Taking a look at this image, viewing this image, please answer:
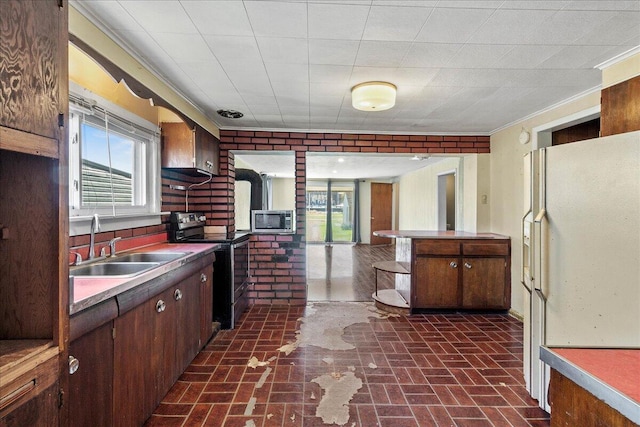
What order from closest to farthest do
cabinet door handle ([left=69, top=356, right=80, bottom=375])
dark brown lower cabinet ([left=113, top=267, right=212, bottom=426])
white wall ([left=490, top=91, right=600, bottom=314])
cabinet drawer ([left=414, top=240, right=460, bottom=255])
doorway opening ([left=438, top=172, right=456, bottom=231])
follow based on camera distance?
1. cabinet door handle ([left=69, top=356, right=80, bottom=375])
2. dark brown lower cabinet ([left=113, top=267, right=212, bottom=426])
3. white wall ([left=490, top=91, right=600, bottom=314])
4. cabinet drawer ([left=414, top=240, right=460, bottom=255])
5. doorway opening ([left=438, top=172, right=456, bottom=231])

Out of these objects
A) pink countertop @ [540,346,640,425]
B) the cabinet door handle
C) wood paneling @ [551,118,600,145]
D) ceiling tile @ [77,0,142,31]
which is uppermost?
ceiling tile @ [77,0,142,31]

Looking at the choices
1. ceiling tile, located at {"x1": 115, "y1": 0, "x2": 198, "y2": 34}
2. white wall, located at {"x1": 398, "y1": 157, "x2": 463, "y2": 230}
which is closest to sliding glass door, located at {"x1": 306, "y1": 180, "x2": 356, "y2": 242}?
white wall, located at {"x1": 398, "y1": 157, "x2": 463, "y2": 230}

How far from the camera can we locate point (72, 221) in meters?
1.85

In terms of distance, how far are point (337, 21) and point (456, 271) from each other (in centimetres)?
298

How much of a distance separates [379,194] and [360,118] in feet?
22.0

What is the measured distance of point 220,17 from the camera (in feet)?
5.43

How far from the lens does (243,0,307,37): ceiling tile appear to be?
5.10 ft

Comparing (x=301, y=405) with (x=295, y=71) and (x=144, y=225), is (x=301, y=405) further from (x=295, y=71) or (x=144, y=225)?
(x=295, y=71)

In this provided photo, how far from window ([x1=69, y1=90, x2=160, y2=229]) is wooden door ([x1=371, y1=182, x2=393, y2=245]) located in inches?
306

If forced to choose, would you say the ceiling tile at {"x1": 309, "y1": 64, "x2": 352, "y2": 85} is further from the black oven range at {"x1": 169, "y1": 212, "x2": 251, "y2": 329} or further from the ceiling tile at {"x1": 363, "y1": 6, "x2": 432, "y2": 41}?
the black oven range at {"x1": 169, "y1": 212, "x2": 251, "y2": 329}

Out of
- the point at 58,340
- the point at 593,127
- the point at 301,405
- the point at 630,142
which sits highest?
the point at 593,127

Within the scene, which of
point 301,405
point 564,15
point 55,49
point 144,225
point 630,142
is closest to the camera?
point 55,49

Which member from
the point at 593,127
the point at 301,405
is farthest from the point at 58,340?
the point at 593,127

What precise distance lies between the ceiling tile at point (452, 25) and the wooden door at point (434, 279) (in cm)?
239
